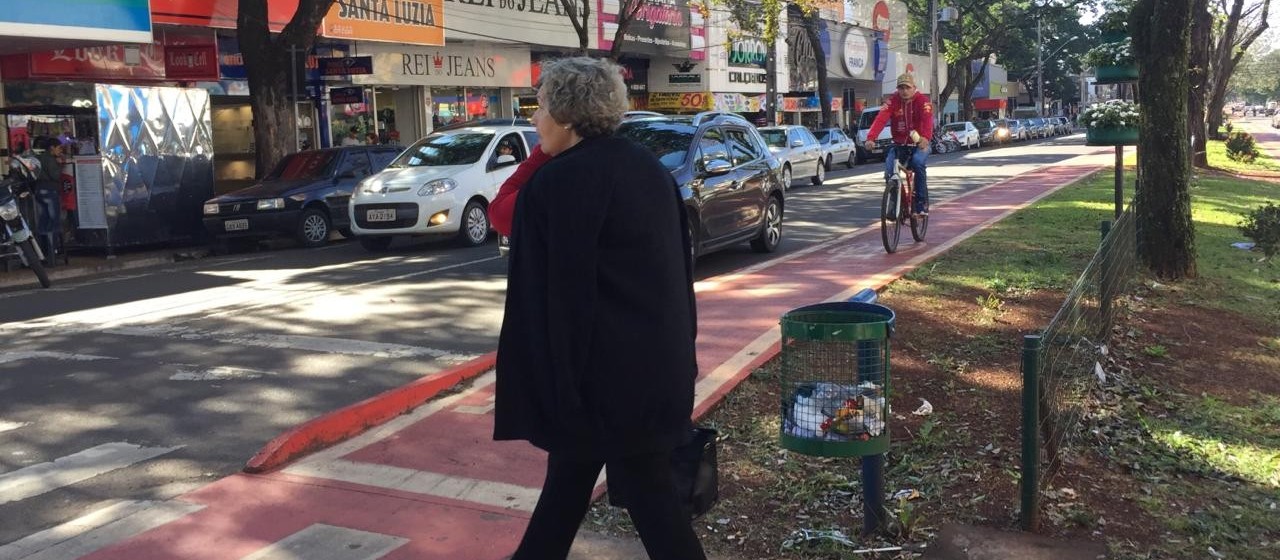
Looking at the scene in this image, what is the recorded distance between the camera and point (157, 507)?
202 inches

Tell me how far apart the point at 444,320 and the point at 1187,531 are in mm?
6203

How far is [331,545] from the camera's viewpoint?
460 cm

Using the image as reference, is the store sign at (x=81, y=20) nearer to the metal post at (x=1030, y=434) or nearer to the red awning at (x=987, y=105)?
the metal post at (x=1030, y=434)

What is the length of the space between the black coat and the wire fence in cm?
166

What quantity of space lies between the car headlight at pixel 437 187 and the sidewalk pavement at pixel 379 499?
777cm

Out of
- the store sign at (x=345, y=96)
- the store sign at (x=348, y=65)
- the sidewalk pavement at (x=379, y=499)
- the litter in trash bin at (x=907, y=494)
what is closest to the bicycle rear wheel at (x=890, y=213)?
the sidewalk pavement at (x=379, y=499)

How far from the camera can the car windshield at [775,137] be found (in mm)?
26422

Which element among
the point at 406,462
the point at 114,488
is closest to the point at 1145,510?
the point at 406,462

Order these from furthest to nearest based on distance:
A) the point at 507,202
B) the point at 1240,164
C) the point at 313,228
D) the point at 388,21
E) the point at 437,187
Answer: the point at 1240,164, the point at 388,21, the point at 313,228, the point at 437,187, the point at 507,202

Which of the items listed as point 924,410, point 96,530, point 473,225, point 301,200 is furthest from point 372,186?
point 96,530

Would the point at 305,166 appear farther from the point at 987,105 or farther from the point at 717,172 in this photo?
the point at 987,105

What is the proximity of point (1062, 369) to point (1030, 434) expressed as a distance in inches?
38.3

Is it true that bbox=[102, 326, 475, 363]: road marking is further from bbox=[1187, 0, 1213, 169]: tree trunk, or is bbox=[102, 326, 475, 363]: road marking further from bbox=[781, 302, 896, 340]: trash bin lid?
bbox=[1187, 0, 1213, 169]: tree trunk

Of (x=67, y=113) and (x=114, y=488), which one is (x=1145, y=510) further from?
(x=67, y=113)
